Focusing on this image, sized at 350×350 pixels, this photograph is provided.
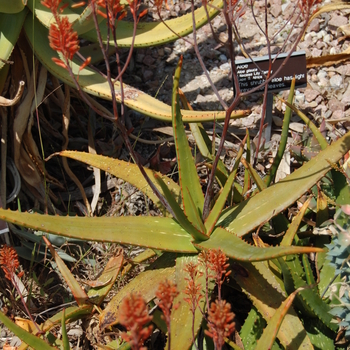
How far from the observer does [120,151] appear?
2195 mm

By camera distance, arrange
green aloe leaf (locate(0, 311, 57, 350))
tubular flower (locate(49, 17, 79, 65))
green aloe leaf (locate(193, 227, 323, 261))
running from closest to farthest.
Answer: tubular flower (locate(49, 17, 79, 65)), green aloe leaf (locate(193, 227, 323, 261)), green aloe leaf (locate(0, 311, 57, 350))

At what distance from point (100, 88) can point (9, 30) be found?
428mm

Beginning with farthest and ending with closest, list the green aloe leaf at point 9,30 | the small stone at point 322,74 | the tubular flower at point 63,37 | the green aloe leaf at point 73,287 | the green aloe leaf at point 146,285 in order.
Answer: the small stone at point 322,74 < the green aloe leaf at point 9,30 < the green aloe leaf at point 73,287 < the green aloe leaf at point 146,285 < the tubular flower at point 63,37

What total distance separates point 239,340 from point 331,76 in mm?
1382

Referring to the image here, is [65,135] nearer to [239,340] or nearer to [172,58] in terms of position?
[172,58]

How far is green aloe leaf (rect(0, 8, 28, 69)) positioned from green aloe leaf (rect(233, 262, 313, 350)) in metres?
1.16

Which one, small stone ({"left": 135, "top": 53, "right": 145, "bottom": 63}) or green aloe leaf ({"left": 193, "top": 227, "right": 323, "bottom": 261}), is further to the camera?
small stone ({"left": 135, "top": 53, "right": 145, "bottom": 63})

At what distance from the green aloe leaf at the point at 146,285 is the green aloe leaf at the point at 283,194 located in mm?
221

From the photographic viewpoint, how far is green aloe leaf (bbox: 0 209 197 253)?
133 centimetres

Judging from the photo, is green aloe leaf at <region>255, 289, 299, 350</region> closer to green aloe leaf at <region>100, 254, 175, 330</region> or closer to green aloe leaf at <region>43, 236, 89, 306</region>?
green aloe leaf at <region>100, 254, 175, 330</region>

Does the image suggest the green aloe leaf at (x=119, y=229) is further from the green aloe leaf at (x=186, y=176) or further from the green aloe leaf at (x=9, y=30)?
the green aloe leaf at (x=9, y=30)

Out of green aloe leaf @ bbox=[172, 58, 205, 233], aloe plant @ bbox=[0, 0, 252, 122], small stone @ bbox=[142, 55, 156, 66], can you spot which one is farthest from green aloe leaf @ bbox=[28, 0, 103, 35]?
small stone @ bbox=[142, 55, 156, 66]

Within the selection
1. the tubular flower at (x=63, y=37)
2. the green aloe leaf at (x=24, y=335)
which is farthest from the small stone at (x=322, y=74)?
the green aloe leaf at (x=24, y=335)

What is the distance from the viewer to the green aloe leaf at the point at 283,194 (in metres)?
1.40
